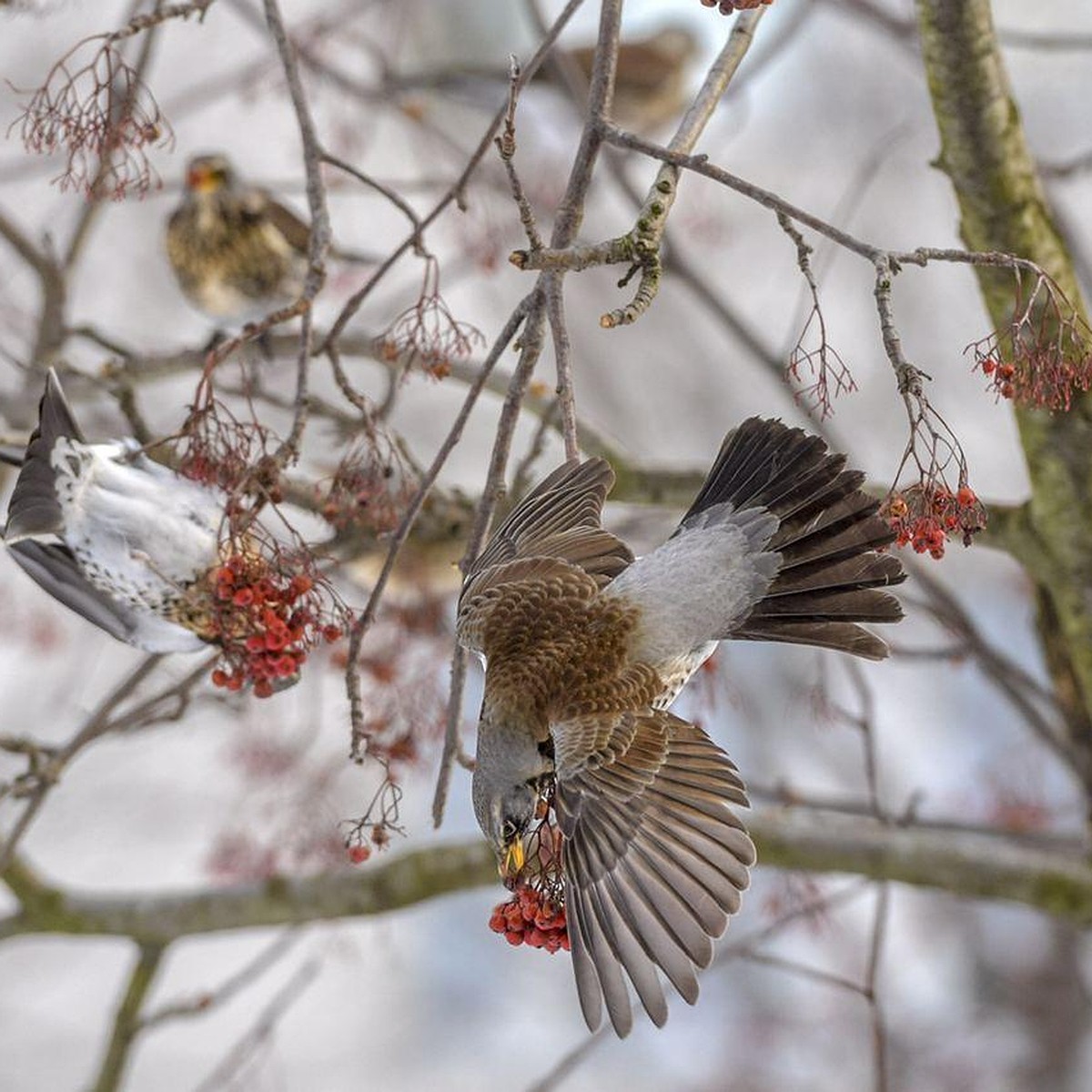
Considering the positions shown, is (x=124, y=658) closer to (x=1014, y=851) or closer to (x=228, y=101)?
(x=228, y=101)

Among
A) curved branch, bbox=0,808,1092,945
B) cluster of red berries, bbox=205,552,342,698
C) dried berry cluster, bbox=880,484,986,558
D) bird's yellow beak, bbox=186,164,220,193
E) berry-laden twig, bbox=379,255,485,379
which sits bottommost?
curved branch, bbox=0,808,1092,945

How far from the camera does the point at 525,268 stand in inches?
63.1

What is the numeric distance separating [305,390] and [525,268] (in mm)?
333

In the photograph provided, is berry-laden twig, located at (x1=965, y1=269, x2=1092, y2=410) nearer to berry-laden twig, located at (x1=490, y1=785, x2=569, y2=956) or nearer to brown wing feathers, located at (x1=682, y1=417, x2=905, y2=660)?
brown wing feathers, located at (x1=682, y1=417, x2=905, y2=660)

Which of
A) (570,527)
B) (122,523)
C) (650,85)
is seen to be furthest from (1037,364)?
(650,85)

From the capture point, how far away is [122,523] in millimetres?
2361

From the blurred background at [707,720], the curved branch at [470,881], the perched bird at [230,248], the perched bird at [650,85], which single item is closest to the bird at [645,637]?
the curved branch at [470,881]

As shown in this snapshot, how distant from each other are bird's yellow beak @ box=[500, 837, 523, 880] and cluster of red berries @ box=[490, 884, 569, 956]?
0.51ft

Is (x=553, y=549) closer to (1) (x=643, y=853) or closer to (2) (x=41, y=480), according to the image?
(1) (x=643, y=853)

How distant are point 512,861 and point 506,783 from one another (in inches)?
5.2

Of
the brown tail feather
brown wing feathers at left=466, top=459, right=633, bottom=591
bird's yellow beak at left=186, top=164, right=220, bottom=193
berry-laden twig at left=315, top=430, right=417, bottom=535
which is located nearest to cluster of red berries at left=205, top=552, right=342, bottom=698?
berry-laden twig at left=315, top=430, right=417, bottom=535

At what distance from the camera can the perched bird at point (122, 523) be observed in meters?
2.32

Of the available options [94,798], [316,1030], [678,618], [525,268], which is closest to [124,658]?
Answer: [94,798]

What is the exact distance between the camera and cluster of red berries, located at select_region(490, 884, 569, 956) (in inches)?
70.4
